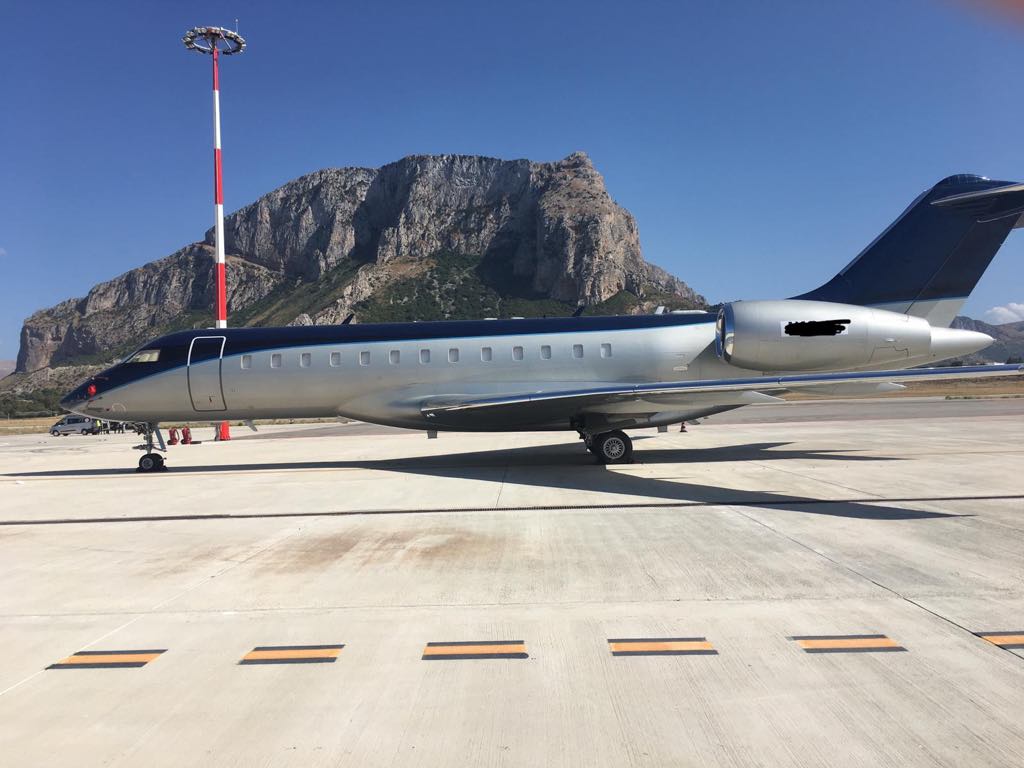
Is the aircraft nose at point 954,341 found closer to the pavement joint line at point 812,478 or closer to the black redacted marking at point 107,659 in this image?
the pavement joint line at point 812,478

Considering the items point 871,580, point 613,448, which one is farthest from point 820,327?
point 871,580

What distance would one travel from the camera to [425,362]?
49.5ft

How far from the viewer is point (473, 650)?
4566 mm

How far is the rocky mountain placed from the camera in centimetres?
13050

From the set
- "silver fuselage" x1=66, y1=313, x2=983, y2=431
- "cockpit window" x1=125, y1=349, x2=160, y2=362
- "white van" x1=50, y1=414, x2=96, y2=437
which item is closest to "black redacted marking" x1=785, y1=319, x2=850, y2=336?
"silver fuselage" x1=66, y1=313, x2=983, y2=431

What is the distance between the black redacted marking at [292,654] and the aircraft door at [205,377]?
12008 millimetres

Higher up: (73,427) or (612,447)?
(612,447)

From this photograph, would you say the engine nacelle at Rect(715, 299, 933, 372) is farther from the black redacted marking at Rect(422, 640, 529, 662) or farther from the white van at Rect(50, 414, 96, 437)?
the white van at Rect(50, 414, 96, 437)

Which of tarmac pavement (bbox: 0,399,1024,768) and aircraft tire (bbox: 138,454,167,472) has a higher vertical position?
aircraft tire (bbox: 138,454,167,472)

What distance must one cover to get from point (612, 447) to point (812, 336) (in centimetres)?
500

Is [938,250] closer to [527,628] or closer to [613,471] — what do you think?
[613,471]

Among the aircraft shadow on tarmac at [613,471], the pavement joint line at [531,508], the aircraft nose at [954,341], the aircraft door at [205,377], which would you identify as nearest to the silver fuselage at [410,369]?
the aircraft door at [205,377]

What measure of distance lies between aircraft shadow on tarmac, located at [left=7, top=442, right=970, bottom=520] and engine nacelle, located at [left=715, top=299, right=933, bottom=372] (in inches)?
89.1

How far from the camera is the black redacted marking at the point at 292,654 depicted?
4.46 metres
